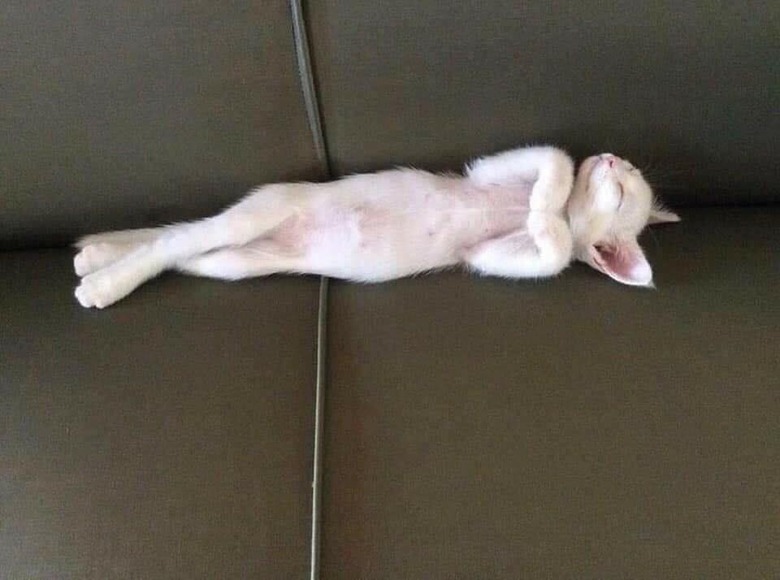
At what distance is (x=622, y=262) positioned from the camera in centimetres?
113

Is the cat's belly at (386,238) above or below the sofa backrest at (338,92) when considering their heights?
below

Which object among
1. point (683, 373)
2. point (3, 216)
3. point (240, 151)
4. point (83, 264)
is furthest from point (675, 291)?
point (3, 216)

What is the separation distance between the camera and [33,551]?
31.4 inches

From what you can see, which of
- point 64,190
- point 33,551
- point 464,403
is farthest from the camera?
point 64,190

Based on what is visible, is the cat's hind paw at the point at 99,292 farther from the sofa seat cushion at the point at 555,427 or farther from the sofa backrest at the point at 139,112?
the sofa seat cushion at the point at 555,427

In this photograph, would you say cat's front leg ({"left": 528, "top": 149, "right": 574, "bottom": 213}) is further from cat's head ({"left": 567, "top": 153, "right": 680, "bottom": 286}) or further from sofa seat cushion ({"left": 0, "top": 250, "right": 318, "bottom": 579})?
sofa seat cushion ({"left": 0, "top": 250, "right": 318, "bottom": 579})

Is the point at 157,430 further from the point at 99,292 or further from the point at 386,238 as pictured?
the point at 386,238

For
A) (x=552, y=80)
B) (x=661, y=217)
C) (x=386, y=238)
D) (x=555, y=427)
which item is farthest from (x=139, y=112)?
(x=661, y=217)

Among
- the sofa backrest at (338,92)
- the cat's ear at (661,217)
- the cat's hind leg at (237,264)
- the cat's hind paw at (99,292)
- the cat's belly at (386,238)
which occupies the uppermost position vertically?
the sofa backrest at (338,92)

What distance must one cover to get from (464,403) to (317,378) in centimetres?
18

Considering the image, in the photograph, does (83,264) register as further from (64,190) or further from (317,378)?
(317,378)

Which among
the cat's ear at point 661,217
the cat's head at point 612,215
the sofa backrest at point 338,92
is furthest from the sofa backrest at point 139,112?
the cat's ear at point 661,217

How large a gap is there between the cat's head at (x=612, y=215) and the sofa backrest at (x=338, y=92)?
38mm

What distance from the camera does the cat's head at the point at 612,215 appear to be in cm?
113
